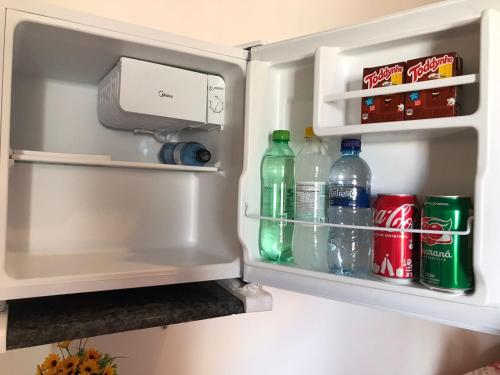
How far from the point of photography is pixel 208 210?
123cm

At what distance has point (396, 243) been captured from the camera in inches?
29.8

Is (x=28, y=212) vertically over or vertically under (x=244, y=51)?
under

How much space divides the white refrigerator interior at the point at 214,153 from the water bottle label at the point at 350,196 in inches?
3.0

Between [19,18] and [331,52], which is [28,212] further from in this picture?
[331,52]

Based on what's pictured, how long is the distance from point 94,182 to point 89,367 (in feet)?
1.64

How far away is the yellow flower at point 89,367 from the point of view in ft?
3.20

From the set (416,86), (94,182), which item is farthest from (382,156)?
(94,182)

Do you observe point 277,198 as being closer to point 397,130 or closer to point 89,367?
point 397,130

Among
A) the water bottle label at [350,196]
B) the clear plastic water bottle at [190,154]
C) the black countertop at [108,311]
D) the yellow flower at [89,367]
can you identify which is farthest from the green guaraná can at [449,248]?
the yellow flower at [89,367]

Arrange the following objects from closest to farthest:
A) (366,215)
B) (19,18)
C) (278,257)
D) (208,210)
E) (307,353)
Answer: (19,18) → (366,215) → (278,257) → (208,210) → (307,353)

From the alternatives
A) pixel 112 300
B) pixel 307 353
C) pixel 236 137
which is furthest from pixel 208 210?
pixel 307 353

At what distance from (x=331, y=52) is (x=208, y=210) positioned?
1.98 feet

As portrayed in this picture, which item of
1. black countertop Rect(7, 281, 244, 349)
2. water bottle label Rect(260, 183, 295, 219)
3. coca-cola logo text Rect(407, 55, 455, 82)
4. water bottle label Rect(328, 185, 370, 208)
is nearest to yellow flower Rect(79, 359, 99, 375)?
black countertop Rect(7, 281, 244, 349)

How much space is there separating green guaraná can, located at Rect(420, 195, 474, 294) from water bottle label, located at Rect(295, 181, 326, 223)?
231 millimetres
